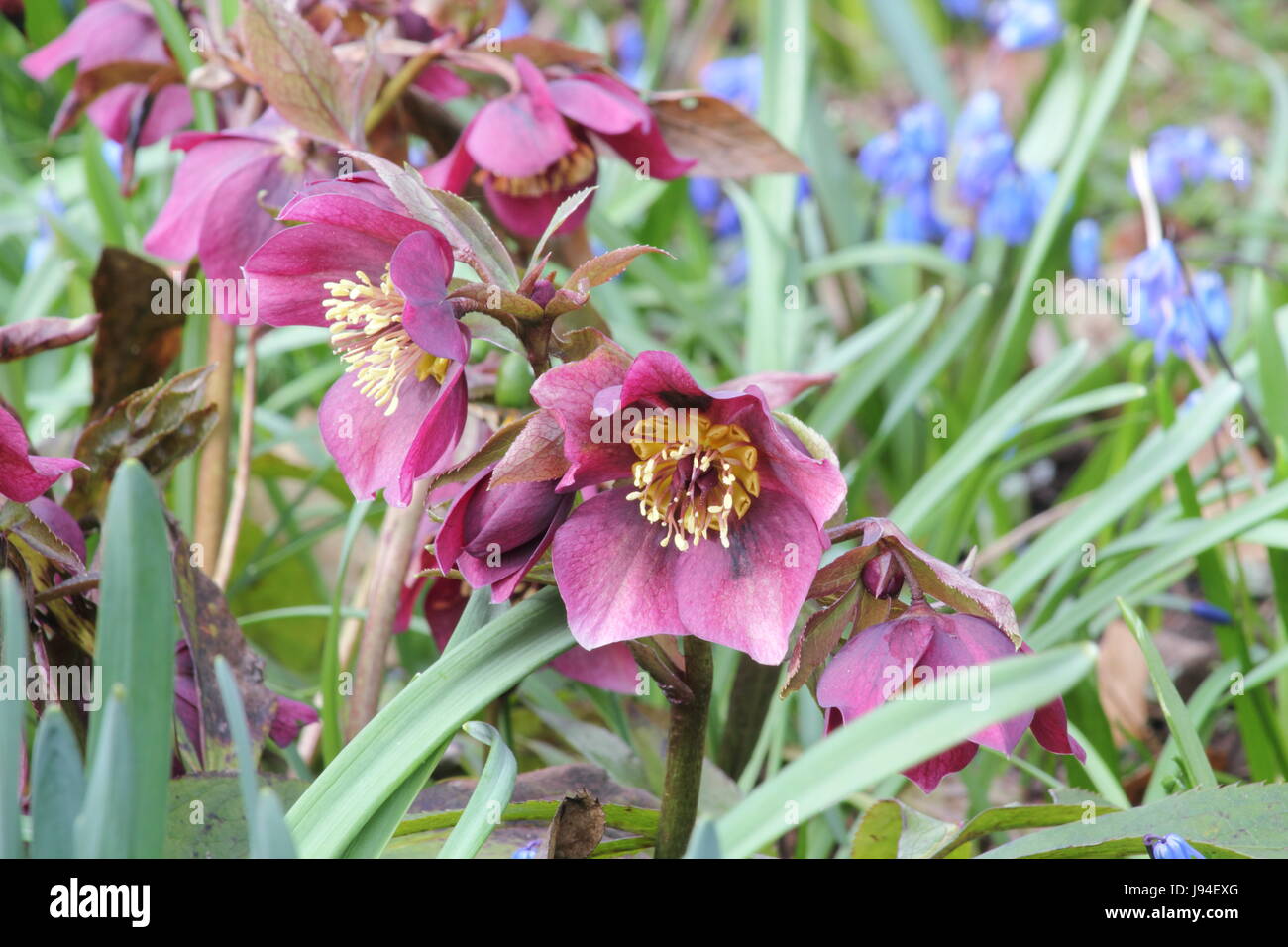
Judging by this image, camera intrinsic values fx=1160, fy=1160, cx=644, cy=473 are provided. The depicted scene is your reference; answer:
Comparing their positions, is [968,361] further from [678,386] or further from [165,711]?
[165,711]

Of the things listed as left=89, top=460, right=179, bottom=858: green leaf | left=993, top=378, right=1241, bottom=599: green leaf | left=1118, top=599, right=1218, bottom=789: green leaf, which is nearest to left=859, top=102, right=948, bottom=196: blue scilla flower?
left=993, top=378, right=1241, bottom=599: green leaf

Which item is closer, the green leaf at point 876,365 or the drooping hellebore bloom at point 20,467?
the drooping hellebore bloom at point 20,467

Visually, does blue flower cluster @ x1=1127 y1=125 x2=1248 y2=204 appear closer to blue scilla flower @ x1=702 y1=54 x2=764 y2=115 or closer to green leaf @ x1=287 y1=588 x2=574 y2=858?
blue scilla flower @ x1=702 y1=54 x2=764 y2=115

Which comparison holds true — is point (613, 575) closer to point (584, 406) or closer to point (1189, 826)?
point (584, 406)

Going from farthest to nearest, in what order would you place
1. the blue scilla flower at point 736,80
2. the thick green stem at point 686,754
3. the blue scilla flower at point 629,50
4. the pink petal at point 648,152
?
the blue scilla flower at point 629,50
the blue scilla flower at point 736,80
the pink petal at point 648,152
the thick green stem at point 686,754

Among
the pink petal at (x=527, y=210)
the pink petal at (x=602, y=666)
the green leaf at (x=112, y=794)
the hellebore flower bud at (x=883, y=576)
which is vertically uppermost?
the pink petal at (x=527, y=210)

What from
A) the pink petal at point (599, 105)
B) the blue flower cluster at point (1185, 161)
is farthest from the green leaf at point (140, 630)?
the blue flower cluster at point (1185, 161)

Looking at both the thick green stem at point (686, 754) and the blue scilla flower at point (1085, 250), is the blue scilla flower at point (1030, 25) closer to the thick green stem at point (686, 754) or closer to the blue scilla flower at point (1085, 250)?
the blue scilla flower at point (1085, 250)
